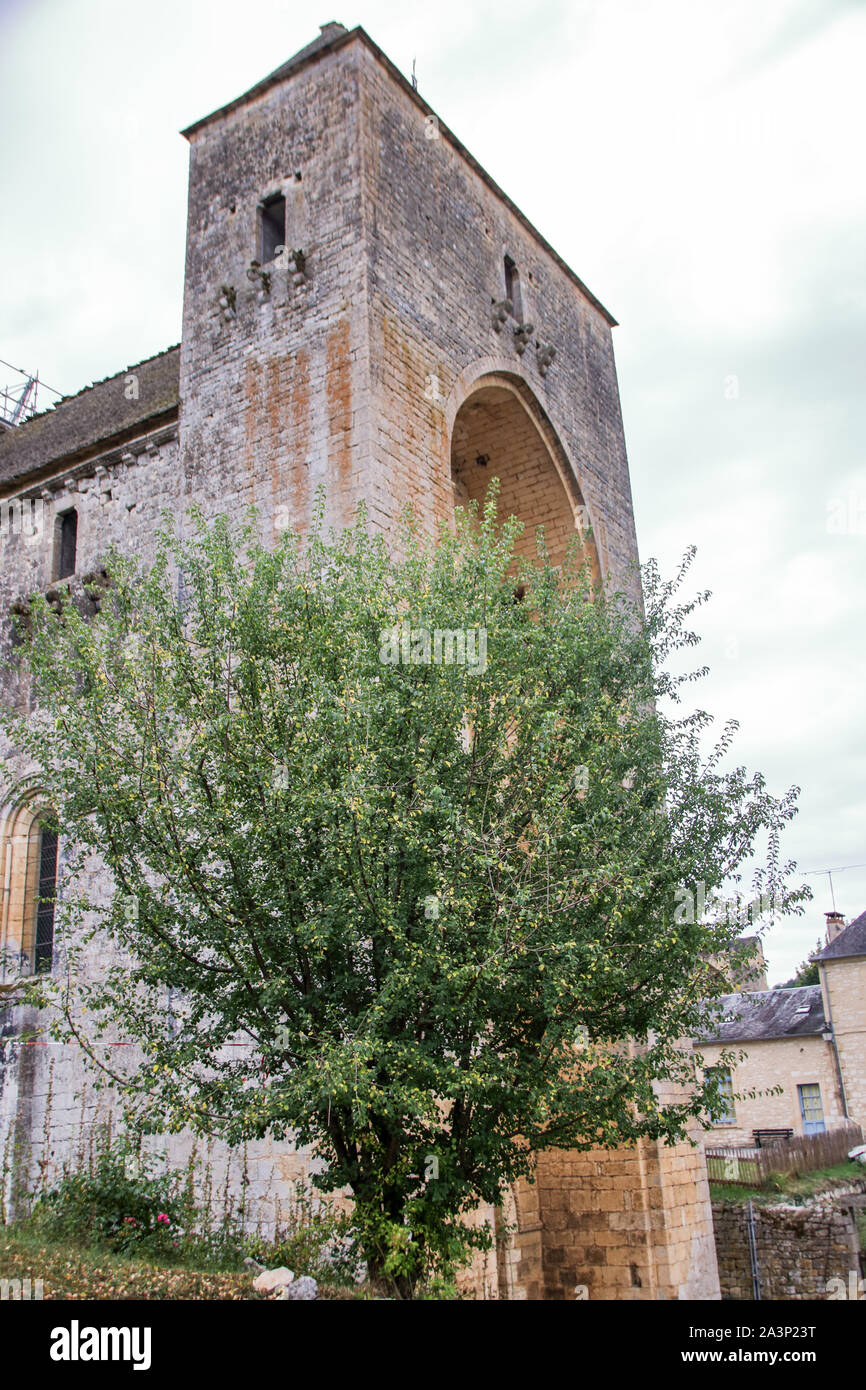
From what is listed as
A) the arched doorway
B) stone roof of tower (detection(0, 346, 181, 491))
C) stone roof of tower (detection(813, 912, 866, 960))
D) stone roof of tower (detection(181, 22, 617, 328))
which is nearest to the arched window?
stone roof of tower (detection(0, 346, 181, 491))

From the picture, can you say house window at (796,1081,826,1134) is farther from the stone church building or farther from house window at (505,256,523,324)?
house window at (505,256,523,324)

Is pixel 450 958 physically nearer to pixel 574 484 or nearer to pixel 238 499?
pixel 238 499

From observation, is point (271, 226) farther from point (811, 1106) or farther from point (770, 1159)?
point (811, 1106)

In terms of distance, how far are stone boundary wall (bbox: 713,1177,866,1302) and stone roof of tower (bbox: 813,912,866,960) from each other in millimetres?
11879

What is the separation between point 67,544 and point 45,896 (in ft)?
17.7

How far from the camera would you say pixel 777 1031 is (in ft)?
99.6

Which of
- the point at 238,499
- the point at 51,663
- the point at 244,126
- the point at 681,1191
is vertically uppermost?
the point at 244,126

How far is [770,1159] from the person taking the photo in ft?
63.5

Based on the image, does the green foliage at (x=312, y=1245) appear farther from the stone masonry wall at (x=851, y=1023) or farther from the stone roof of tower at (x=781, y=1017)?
the stone masonry wall at (x=851, y=1023)

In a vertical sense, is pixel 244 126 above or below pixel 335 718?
above

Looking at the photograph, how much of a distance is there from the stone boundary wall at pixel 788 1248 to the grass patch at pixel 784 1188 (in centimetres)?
35

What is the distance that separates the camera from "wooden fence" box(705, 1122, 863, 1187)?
19.1 m

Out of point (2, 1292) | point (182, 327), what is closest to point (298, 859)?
point (2, 1292)
